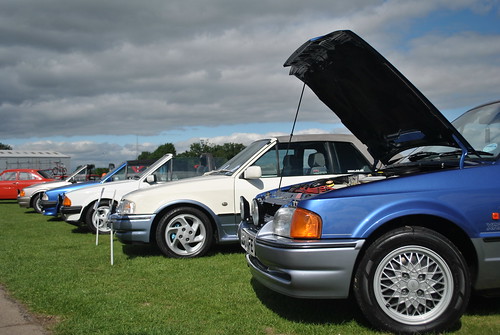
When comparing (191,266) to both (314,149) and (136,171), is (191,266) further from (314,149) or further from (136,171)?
(136,171)

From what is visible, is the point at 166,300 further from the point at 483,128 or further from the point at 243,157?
the point at 483,128

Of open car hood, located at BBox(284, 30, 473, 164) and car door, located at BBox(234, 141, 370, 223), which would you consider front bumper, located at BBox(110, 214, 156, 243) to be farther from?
open car hood, located at BBox(284, 30, 473, 164)

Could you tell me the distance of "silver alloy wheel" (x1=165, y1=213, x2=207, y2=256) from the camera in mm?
6789

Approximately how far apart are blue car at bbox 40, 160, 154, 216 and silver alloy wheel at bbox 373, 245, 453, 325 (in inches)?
346

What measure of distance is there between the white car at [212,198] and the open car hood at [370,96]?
1781mm

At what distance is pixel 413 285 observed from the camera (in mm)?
3520

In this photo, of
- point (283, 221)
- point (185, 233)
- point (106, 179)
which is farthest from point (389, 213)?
point (106, 179)

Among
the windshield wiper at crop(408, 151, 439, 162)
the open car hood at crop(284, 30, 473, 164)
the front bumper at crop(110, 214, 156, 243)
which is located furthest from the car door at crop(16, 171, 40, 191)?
the windshield wiper at crop(408, 151, 439, 162)

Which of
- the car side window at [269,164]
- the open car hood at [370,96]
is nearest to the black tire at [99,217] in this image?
the car side window at [269,164]

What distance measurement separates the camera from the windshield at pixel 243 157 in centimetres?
708

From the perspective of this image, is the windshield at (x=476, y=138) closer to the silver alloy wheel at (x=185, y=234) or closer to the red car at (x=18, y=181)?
the silver alloy wheel at (x=185, y=234)

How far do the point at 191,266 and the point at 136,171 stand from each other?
619 cm

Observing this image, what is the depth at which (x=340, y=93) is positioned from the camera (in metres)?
4.91

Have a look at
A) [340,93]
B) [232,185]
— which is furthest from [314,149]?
[340,93]
